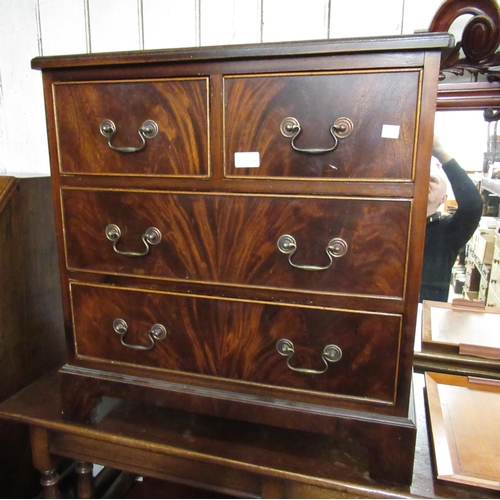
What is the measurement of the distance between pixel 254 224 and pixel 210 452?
0.50 meters

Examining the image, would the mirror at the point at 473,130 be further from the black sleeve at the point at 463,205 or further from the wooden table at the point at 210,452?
the wooden table at the point at 210,452

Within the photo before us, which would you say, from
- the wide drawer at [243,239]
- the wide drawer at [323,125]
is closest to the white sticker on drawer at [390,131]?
the wide drawer at [323,125]

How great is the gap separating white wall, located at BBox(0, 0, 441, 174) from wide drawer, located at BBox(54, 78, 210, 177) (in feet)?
1.66

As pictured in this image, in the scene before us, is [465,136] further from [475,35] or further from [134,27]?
[134,27]

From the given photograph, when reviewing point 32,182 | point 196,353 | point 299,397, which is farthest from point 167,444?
point 32,182

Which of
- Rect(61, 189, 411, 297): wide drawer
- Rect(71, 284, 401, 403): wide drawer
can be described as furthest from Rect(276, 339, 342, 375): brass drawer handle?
Rect(61, 189, 411, 297): wide drawer

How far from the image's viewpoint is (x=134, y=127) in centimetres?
87

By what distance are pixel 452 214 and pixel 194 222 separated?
2.34 ft

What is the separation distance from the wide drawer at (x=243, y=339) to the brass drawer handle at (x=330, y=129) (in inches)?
11.8

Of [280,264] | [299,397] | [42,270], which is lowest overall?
[299,397]

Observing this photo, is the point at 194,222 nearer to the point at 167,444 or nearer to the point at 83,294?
the point at 83,294

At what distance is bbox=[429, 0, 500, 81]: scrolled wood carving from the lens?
41.5 inches

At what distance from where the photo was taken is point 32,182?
1283 mm

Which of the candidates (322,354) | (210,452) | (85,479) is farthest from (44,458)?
(322,354)
